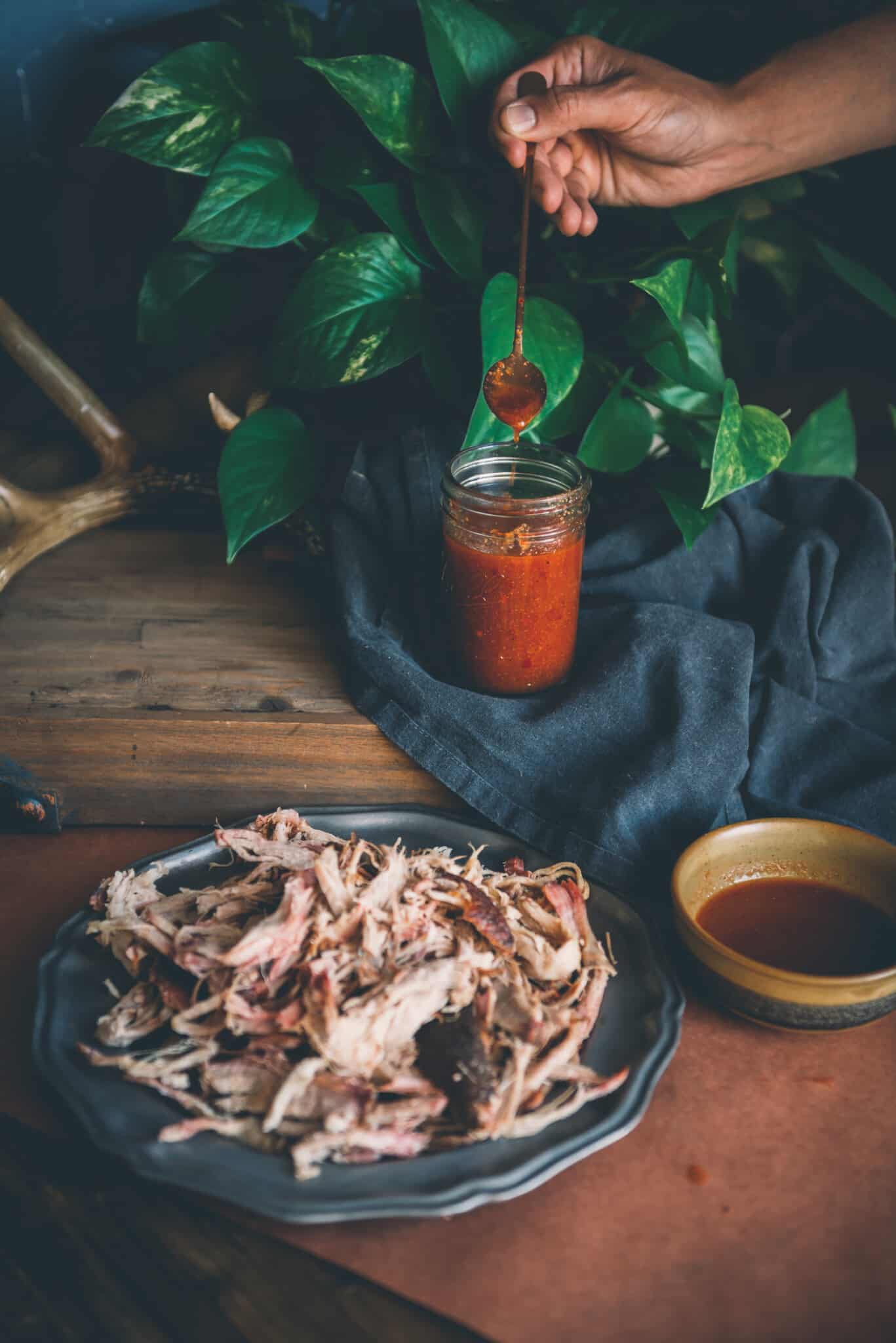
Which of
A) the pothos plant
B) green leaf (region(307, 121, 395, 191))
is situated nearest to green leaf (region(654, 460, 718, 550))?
the pothos plant

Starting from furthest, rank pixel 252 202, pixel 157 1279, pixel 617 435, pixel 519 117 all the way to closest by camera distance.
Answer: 1. pixel 617 435
2. pixel 252 202
3. pixel 519 117
4. pixel 157 1279

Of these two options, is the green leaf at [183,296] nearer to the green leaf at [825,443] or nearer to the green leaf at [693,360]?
the green leaf at [693,360]

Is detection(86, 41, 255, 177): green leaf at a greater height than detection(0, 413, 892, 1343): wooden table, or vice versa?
detection(86, 41, 255, 177): green leaf

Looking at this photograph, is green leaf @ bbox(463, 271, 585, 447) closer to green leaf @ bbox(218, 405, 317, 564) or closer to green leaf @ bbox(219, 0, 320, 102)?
green leaf @ bbox(218, 405, 317, 564)

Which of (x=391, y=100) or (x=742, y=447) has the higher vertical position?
(x=391, y=100)

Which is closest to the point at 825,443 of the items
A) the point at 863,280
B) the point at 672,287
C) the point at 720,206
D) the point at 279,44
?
the point at 863,280

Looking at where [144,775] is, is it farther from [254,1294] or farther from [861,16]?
[861,16]

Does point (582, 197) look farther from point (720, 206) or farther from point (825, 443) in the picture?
point (825, 443)

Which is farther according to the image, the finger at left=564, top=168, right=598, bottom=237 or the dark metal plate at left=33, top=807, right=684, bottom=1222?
the finger at left=564, top=168, right=598, bottom=237
